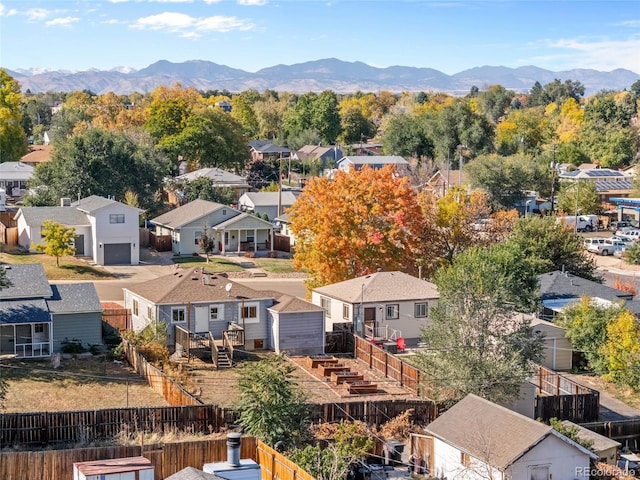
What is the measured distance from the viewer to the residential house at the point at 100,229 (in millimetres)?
64625

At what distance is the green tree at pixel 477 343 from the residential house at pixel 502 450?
166 inches

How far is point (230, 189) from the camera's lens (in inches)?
3504

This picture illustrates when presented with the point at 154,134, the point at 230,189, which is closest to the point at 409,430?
the point at 230,189

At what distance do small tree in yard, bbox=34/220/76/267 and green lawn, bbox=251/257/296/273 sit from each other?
1247 centimetres

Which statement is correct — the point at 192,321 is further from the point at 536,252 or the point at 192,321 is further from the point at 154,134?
the point at 154,134

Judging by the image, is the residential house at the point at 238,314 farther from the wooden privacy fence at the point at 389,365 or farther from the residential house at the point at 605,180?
the residential house at the point at 605,180

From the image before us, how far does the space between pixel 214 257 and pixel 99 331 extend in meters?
26.7

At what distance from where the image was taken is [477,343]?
35.2 m

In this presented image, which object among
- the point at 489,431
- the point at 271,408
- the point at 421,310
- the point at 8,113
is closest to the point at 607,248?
the point at 421,310

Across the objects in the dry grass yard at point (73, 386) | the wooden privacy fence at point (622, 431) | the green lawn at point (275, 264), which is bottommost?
the wooden privacy fence at point (622, 431)

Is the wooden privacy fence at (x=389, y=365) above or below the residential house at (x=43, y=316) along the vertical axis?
below

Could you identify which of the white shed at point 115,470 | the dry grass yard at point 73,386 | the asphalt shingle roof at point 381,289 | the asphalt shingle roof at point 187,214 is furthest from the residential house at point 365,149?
the white shed at point 115,470

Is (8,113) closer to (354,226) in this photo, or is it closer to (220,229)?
(220,229)

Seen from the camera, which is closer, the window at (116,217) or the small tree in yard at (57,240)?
the small tree in yard at (57,240)
